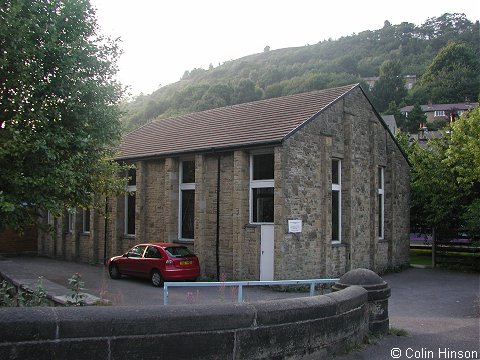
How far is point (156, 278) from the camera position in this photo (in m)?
16.4

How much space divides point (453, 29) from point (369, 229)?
165 metres

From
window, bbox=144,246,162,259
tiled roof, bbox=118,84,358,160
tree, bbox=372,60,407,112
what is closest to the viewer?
window, bbox=144,246,162,259

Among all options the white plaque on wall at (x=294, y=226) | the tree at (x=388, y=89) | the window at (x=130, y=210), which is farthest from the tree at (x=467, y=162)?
the tree at (x=388, y=89)

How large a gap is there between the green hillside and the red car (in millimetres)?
57797

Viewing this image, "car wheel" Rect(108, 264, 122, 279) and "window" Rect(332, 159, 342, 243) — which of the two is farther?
"window" Rect(332, 159, 342, 243)

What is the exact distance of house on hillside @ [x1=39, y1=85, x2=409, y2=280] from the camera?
1638 centimetres

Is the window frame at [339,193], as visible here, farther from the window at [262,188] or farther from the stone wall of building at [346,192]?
the window at [262,188]

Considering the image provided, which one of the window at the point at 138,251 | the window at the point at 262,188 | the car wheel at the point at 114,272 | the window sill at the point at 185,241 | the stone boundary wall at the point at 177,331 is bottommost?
the car wheel at the point at 114,272

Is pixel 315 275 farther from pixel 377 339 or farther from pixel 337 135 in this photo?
pixel 377 339

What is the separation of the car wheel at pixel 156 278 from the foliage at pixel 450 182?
1232cm

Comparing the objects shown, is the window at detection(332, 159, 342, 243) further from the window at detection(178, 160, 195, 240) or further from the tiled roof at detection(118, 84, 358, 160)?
the window at detection(178, 160, 195, 240)

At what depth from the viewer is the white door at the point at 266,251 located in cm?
1606

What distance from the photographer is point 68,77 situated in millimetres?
10203

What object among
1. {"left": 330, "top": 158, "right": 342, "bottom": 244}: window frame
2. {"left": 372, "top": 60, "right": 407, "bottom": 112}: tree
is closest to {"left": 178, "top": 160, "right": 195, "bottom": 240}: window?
{"left": 330, "top": 158, "right": 342, "bottom": 244}: window frame
